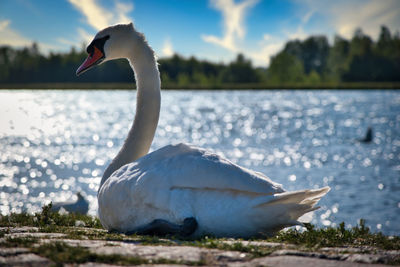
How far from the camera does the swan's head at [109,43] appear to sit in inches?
226

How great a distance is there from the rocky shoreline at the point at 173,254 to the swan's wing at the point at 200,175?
1.41 ft

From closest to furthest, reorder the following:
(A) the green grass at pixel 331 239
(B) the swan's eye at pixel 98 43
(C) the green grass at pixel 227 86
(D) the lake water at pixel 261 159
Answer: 1. (A) the green grass at pixel 331 239
2. (B) the swan's eye at pixel 98 43
3. (D) the lake water at pixel 261 159
4. (C) the green grass at pixel 227 86

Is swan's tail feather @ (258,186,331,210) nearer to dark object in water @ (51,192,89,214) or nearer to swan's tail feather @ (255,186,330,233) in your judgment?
swan's tail feather @ (255,186,330,233)

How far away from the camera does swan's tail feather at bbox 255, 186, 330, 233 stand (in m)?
3.85

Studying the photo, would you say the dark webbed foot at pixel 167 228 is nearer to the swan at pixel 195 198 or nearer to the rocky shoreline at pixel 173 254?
the swan at pixel 195 198

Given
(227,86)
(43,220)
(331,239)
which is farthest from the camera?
(227,86)

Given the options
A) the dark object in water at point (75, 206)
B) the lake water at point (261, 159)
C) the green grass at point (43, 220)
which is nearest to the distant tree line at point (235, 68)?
the lake water at point (261, 159)

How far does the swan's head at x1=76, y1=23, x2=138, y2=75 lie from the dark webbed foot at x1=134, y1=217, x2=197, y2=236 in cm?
227

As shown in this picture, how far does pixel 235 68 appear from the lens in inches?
5561

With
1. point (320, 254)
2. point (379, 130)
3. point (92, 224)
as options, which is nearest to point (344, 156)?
point (379, 130)

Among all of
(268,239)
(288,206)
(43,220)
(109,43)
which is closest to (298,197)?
(288,206)

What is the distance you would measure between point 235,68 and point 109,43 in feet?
449

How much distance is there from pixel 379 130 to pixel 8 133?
29.1 meters

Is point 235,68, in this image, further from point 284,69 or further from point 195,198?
point 195,198
